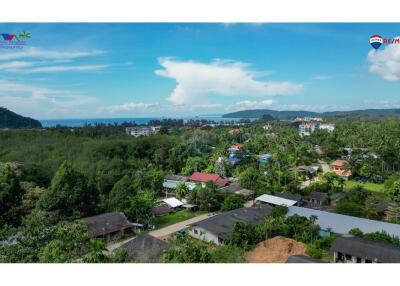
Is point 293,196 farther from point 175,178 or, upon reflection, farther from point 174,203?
point 175,178

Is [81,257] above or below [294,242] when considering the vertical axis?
above

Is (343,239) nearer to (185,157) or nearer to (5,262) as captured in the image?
(5,262)

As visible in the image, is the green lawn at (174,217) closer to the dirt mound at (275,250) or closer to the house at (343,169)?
the dirt mound at (275,250)

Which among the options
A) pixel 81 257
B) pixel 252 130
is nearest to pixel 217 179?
pixel 81 257

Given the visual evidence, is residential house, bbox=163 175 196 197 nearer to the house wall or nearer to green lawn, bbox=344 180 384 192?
the house wall

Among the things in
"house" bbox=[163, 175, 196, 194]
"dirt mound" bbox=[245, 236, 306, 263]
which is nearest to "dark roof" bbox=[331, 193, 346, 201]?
"dirt mound" bbox=[245, 236, 306, 263]

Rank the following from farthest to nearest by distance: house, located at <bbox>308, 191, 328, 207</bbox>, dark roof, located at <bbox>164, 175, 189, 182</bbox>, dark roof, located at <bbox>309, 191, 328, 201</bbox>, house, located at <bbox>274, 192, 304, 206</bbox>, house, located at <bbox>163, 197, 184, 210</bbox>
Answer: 1. dark roof, located at <bbox>164, 175, 189, 182</bbox>
2. dark roof, located at <bbox>309, 191, 328, 201</bbox>
3. house, located at <bbox>308, 191, 328, 207</bbox>
4. house, located at <bbox>274, 192, 304, 206</bbox>
5. house, located at <bbox>163, 197, 184, 210</bbox>

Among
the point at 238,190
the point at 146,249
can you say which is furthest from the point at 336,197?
the point at 146,249
